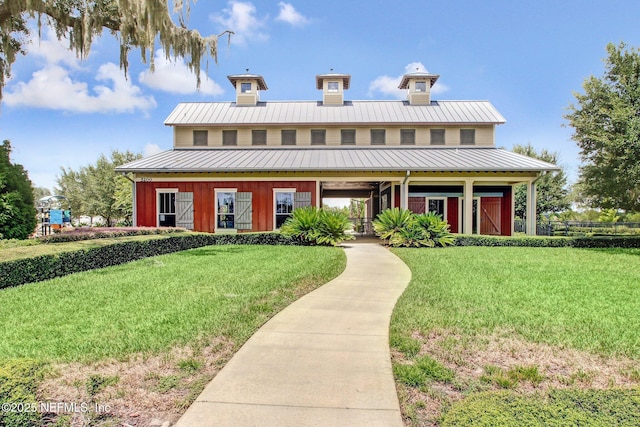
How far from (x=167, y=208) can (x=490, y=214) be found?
15862mm

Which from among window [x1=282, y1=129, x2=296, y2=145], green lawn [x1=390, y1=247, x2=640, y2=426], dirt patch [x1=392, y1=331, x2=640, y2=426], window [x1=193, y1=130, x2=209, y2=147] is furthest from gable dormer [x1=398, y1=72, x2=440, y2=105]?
dirt patch [x1=392, y1=331, x2=640, y2=426]

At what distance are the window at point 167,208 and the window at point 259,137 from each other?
603cm

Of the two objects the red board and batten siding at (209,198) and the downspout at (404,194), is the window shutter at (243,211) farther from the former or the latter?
the downspout at (404,194)

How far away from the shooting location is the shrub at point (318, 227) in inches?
541

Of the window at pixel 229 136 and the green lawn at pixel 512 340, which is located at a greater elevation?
the window at pixel 229 136

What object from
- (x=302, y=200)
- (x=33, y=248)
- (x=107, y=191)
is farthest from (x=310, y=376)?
(x=107, y=191)

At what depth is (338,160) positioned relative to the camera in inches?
700

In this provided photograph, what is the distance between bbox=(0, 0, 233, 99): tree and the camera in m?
9.54

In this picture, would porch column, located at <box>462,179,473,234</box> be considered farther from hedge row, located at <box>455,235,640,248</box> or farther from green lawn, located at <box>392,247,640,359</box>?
green lawn, located at <box>392,247,640,359</box>

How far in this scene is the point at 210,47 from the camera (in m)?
11.6

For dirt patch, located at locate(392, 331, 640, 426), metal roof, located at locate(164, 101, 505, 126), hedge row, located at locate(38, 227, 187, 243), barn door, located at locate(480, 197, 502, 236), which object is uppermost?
metal roof, located at locate(164, 101, 505, 126)

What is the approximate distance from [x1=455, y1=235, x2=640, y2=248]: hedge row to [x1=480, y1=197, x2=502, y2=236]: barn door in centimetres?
433

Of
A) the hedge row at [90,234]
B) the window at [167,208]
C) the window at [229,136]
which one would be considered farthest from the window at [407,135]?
the hedge row at [90,234]

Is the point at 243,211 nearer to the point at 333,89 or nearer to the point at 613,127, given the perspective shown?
the point at 333,89
